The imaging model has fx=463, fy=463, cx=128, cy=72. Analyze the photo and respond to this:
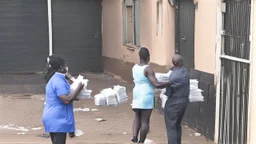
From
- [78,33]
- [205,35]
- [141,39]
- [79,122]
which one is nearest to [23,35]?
[78,33]

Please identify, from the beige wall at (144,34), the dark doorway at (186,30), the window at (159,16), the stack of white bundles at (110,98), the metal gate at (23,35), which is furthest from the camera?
the metal gate at (23,35)

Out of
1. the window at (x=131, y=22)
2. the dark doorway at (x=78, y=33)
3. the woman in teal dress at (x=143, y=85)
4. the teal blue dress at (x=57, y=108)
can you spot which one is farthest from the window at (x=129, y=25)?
the teal blue dress at (x=57, y=108)

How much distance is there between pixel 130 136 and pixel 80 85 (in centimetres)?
298

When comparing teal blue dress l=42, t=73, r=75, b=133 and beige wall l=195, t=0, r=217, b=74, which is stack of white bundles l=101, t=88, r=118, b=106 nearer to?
teal blue dress l=42, t=73, r=75, b=133

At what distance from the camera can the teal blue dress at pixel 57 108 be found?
207 inches

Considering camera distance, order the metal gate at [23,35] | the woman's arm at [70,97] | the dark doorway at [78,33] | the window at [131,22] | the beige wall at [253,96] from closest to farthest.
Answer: the woman's arm at [70,97] < the beige wall at [253,96] < the window at [131,22] < the metal gate at [23,35] < the dark doorway at [78,33]

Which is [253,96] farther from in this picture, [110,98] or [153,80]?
[110,98]

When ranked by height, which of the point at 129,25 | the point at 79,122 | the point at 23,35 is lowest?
the point at 79,122

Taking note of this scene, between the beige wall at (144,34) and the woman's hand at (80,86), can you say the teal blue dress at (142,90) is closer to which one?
the woman's hand at (80,86)

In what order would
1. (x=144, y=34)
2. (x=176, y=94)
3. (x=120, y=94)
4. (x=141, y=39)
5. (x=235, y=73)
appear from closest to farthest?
1. (x=176, y=94)
2. (x=120, y=94)
3. (x=235, y=73)
4. (x=144, y=34)
5. (x=141, y=39)

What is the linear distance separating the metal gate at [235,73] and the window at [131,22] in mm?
6206

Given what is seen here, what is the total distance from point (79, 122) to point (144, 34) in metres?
4.01

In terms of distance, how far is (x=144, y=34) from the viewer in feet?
40.8

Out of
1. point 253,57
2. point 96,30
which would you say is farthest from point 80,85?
point 96,30
